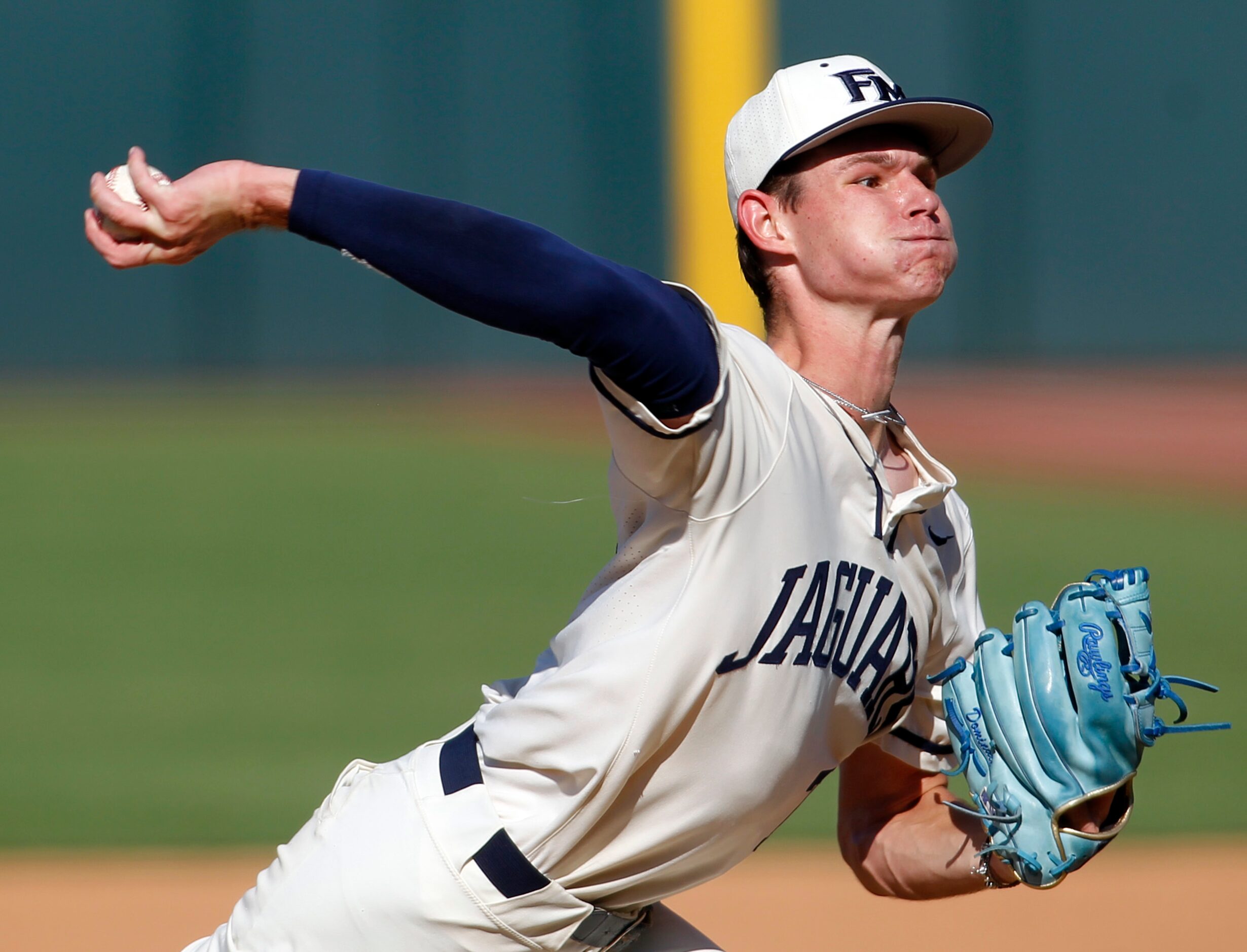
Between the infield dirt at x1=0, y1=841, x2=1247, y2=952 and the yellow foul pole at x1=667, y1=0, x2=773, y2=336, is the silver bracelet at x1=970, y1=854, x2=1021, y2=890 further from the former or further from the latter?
the yellow foul pole at x1=667, y1=0, x2=773, y2=336

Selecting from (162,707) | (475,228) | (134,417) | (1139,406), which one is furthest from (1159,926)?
(134,417)

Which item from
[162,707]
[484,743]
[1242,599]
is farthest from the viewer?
[1242,599]

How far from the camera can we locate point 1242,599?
22.5ft

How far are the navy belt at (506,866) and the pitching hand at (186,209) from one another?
736 mm

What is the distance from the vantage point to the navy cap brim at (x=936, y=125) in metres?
1.90

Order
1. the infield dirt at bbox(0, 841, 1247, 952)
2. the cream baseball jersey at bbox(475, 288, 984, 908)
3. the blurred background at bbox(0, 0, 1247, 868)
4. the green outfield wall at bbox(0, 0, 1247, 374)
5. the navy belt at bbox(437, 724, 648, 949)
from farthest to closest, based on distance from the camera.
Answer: the green outfield wall at bbox(0, 0, 1247, 374), the blurred background at bbox(0, 0, 1247, 868), the infield dirt at bbox(0, 841, 1247, 952), the navy belt at bbox(437, 724, 648, 949), the cream baseball jersey at bbox(475, 288, 984, 908)

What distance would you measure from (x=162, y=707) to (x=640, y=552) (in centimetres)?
410

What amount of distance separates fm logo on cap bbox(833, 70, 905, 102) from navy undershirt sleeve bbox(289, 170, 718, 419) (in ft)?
2.33

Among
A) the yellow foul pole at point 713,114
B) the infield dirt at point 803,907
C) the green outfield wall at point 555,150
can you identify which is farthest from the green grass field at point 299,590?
the yellow foul pole at point 713,114

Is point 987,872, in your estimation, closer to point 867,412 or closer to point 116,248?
point 867,412

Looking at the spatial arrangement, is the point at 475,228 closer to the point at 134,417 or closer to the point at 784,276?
the point at 784,276

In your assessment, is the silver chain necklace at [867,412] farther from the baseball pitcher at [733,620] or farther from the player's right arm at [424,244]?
the player's right arm at [424,244]

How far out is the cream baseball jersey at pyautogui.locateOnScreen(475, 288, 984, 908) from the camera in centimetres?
156

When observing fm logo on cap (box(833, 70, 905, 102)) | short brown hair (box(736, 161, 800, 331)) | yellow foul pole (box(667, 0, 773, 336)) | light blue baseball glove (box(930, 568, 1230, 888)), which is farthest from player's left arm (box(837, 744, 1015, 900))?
yellow foul pole (box(667, 0, 773, 336))
